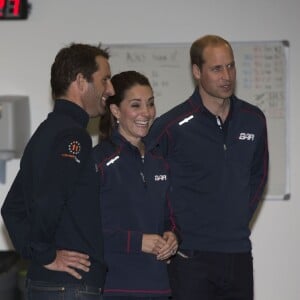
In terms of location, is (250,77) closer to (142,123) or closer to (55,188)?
(142,123)

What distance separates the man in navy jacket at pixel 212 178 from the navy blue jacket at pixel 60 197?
77 centimetres

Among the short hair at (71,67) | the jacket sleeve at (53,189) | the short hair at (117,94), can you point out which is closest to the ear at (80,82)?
the short hair at (71,67)

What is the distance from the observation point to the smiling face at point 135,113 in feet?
8.34

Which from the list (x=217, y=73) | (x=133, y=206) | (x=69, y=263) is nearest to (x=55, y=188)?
(x=69, y=263)

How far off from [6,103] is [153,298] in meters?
1.81

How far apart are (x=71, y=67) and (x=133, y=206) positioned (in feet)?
1.99

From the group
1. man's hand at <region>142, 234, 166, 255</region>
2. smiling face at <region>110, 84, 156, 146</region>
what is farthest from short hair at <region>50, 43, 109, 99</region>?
man's hand at <region>142, 234, 166, 255</region>

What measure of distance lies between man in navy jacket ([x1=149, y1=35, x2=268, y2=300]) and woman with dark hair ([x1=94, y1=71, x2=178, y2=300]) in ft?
0.76

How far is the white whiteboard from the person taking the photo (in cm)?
390

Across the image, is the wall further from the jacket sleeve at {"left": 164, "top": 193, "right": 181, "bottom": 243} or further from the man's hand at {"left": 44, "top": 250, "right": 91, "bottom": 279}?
the man's hand at {"left": 44, "top": 250, "right": 91, "bottom": 279}

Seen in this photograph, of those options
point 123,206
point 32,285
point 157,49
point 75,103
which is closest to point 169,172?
point 123,206

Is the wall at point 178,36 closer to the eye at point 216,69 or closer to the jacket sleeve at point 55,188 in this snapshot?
the eye at point 216,69

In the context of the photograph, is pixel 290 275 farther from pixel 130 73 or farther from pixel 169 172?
pixel 130 73

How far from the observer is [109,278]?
2.38 m
